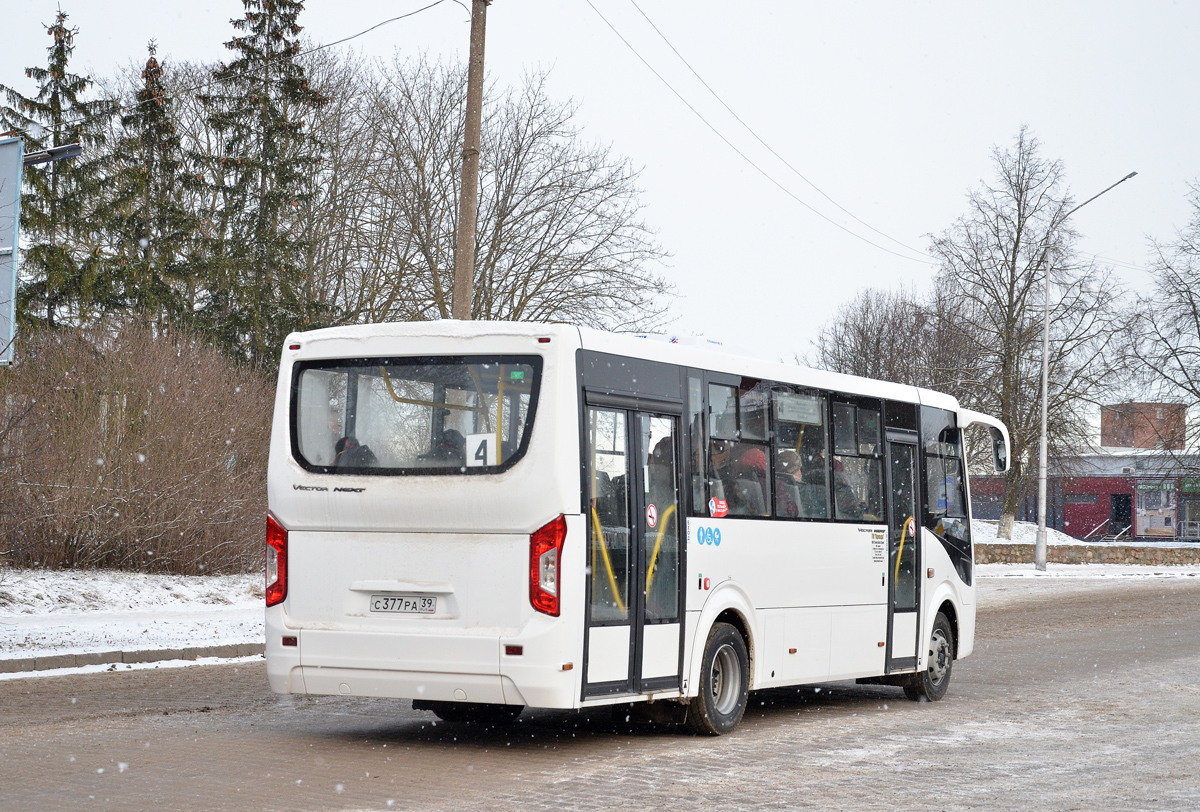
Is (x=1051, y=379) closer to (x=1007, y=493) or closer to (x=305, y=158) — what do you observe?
(x=1007, y=493)

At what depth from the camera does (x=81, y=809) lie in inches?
276

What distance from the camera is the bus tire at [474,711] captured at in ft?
36.3

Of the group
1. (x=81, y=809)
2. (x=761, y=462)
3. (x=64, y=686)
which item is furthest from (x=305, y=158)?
(x=81, y=809)

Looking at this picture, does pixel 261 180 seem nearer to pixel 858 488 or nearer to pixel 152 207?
pixel 152 207

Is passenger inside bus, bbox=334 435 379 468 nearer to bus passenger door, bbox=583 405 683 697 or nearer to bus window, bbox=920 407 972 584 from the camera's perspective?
bus passenger door, bbox=583 405 683 697

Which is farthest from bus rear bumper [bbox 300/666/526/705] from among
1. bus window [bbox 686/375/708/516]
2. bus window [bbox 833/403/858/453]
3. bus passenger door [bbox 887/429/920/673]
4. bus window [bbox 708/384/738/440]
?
bus passenger door [bbox 887/429/920/673]

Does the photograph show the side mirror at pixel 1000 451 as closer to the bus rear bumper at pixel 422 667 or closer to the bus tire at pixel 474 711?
the bus tire at pixel 474 711

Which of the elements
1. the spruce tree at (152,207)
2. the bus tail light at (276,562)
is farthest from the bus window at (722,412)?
the spruce tree at (152,207)

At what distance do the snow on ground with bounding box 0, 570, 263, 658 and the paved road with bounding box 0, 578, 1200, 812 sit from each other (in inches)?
84.8

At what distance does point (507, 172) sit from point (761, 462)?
25588mm

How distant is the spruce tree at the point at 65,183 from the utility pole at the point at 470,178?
1323cm

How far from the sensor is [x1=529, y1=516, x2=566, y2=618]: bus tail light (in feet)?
29.3

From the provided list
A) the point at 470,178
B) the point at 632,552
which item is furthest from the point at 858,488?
the point at 470,178

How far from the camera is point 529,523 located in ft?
29.5
